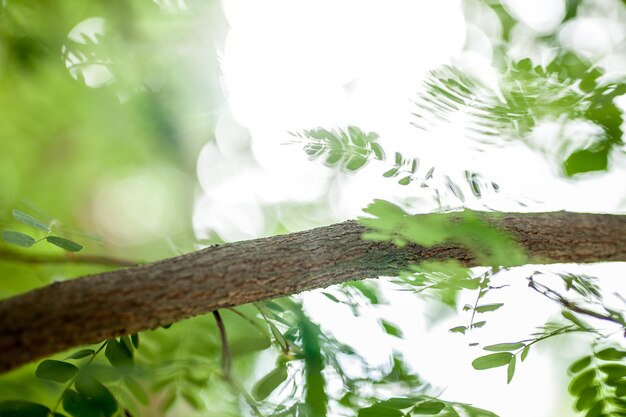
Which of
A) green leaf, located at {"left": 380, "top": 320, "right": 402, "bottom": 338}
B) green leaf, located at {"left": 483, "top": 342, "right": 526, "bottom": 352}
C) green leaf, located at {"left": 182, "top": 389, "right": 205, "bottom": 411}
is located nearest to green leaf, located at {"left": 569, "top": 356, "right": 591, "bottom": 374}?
green leaf, located at {"left": 483, "top": 342, "right": 526, "bottom": 352}

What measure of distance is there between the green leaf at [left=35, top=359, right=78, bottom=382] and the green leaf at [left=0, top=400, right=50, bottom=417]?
4cm

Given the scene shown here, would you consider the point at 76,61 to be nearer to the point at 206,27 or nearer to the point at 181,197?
the point at 206,27

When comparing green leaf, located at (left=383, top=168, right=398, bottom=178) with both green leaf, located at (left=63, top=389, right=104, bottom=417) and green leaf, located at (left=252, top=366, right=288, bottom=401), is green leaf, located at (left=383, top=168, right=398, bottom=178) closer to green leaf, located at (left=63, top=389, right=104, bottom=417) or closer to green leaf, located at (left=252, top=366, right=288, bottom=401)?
green leaf, located at (left=252, top=366, right=288, bottom=401)

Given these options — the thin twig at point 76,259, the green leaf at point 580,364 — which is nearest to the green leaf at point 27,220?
the thin twig at point 76,259

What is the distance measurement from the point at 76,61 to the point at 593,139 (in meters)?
1.25

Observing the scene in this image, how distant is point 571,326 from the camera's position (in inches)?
29.3

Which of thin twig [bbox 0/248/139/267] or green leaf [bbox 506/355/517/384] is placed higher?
thin twig [bbox 0/248/139/267]

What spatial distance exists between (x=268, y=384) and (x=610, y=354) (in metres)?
0.46

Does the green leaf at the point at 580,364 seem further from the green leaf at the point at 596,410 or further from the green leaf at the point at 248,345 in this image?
the green leaf at the point at 248,345

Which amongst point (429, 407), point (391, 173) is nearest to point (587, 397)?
point (429, 407)

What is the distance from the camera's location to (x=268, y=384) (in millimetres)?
755

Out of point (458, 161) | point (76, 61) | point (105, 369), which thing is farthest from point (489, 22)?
point (105, 369)

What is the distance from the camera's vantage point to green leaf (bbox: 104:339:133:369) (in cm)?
72

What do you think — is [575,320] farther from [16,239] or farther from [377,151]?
[16,239]
